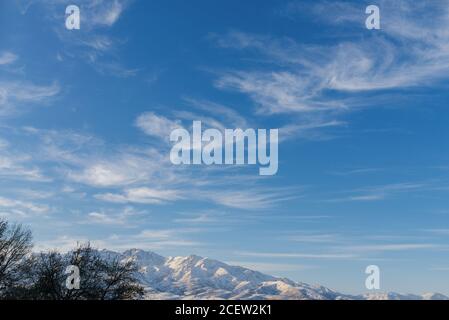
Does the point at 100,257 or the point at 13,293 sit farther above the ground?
the point at 100,257

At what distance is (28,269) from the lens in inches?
2844
